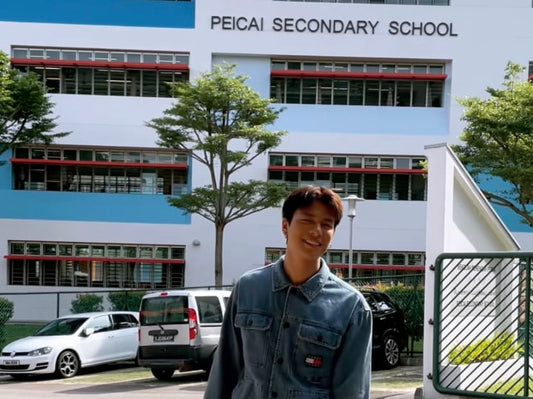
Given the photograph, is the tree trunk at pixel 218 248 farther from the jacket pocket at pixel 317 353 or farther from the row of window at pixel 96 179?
the jacket pocket at pixel 317 353

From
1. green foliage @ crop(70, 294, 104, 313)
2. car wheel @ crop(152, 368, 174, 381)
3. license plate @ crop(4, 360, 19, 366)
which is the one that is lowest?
green foliage @ crop(70, 294, 104, 313)

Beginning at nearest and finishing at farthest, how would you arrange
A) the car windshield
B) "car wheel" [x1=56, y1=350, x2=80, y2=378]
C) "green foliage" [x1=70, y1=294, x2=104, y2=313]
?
"car wheel" [x1=56, y1=350, x2=80, y2=378], the car windshield, "green foliage" [x1=70, y1=294, x2=104, y2=313]

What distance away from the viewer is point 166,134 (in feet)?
84.8

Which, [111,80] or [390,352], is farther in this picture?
[111,80]

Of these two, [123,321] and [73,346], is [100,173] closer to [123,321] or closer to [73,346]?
[123,321]

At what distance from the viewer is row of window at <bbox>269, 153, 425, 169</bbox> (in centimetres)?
3209

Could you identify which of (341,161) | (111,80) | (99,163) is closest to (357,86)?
(341,161)

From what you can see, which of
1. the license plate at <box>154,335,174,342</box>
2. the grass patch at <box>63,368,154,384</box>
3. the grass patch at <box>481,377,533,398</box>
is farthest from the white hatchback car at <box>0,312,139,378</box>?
the grass patch at <box>481,377,533,398</box>

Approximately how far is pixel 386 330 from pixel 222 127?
39.6 feet

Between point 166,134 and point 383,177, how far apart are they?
10.3 metres

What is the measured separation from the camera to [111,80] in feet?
107

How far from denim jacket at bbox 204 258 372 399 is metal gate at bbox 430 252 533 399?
5250 millimetres

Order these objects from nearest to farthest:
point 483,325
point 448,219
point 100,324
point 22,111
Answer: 1. point 483,325
2. point 448,219
3. point 100,324
4. point 22,111

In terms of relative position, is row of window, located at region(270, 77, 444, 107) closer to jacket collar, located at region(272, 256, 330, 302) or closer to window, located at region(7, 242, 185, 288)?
window, located at region(7, 242, 185, 288)
